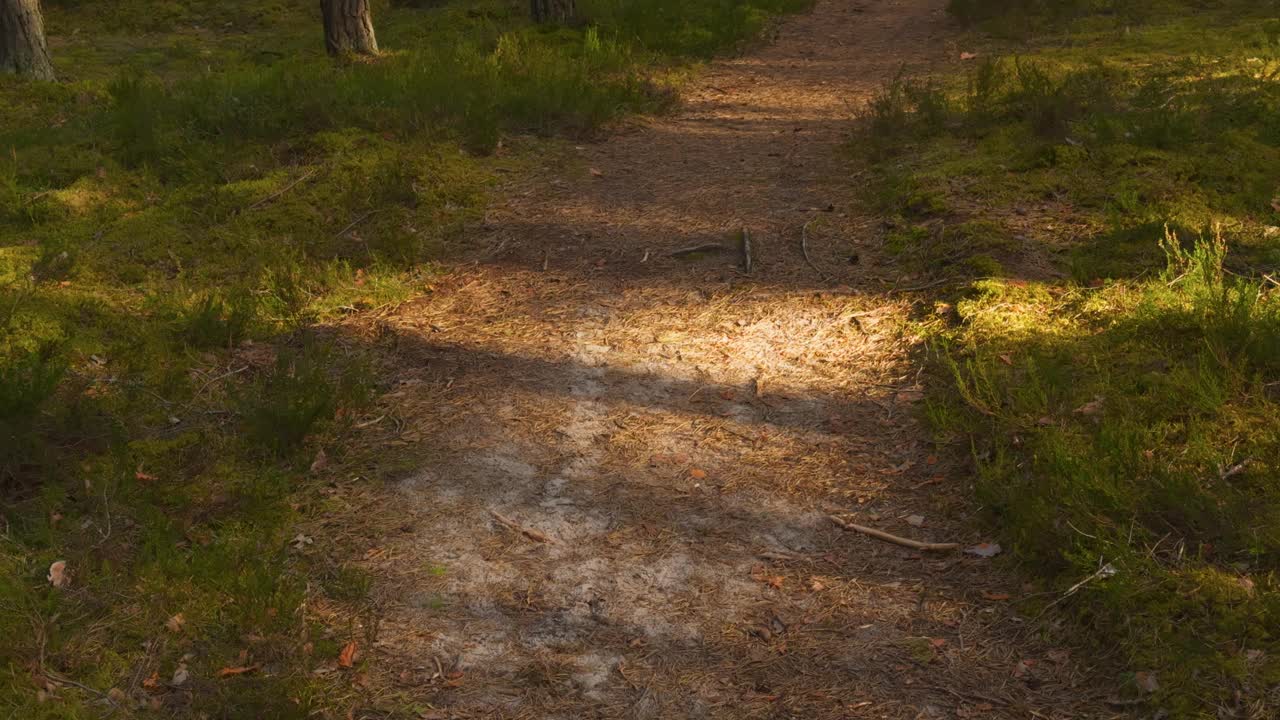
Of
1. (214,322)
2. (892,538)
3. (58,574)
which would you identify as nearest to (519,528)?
(892,538)

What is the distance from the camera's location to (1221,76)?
8.06 metres

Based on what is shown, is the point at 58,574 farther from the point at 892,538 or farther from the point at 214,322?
the point at 892,538

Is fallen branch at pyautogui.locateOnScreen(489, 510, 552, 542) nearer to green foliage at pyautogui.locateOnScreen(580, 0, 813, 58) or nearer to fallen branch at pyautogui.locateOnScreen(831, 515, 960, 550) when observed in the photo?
fallen branch at pyautogui.locateOnScreen(831, 515, 960, 550)

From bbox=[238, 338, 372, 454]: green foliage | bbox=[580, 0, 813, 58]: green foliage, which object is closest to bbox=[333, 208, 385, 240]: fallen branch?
bbox=[238, 338, 372, 454]: green foliage

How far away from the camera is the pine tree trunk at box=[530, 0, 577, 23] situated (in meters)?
11.5

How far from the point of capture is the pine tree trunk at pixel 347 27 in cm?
1016

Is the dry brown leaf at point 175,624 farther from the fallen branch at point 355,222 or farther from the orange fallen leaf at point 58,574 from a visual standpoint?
A: the fallen branch at point 355,222

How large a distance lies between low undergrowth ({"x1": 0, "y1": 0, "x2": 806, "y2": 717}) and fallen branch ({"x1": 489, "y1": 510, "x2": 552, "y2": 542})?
2.07 feet

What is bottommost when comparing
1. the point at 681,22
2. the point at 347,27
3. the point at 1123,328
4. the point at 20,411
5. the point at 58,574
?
the point at 58,574

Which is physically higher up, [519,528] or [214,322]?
[214,322]

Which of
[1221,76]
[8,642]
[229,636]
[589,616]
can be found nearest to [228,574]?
[229,636]

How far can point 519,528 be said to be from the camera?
401 centimetres

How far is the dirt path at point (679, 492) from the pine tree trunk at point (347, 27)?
4009 millimetres

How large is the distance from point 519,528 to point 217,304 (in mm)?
2542
